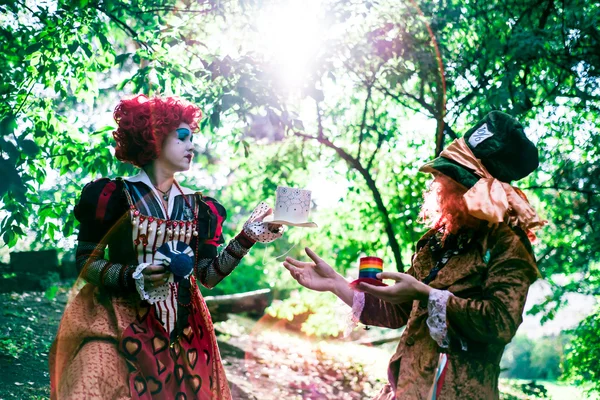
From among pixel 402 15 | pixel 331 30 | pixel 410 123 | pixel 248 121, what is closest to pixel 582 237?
pixel 410 123

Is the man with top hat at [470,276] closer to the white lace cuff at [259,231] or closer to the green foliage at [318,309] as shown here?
the white lace cuff at [259,231]

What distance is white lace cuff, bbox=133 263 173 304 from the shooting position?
2414 mm

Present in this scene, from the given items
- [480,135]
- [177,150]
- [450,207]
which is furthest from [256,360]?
[480,135]

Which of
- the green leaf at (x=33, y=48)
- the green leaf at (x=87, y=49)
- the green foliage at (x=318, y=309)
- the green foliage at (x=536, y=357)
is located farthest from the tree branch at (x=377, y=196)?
the green foliage at (x=536, y=357)

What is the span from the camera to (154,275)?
2.42m

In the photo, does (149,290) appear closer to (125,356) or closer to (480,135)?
(125,356)

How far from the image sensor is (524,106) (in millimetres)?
5633

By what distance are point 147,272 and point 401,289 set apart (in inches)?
38.7

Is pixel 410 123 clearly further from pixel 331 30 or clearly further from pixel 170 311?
pixel 170 311

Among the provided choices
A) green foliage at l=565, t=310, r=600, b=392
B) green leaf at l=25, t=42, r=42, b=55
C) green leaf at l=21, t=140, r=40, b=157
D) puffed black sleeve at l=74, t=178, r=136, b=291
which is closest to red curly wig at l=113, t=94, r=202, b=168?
puffed black sleeve at l=74, t=178, r=136, b=291

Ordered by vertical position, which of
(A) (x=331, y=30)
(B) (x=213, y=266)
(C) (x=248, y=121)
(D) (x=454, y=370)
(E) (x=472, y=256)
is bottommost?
(D) (x=454, y=370)

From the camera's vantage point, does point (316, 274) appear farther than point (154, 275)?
Yes

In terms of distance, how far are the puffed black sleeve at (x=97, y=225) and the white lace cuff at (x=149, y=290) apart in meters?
0.07

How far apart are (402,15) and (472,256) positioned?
4.46m
